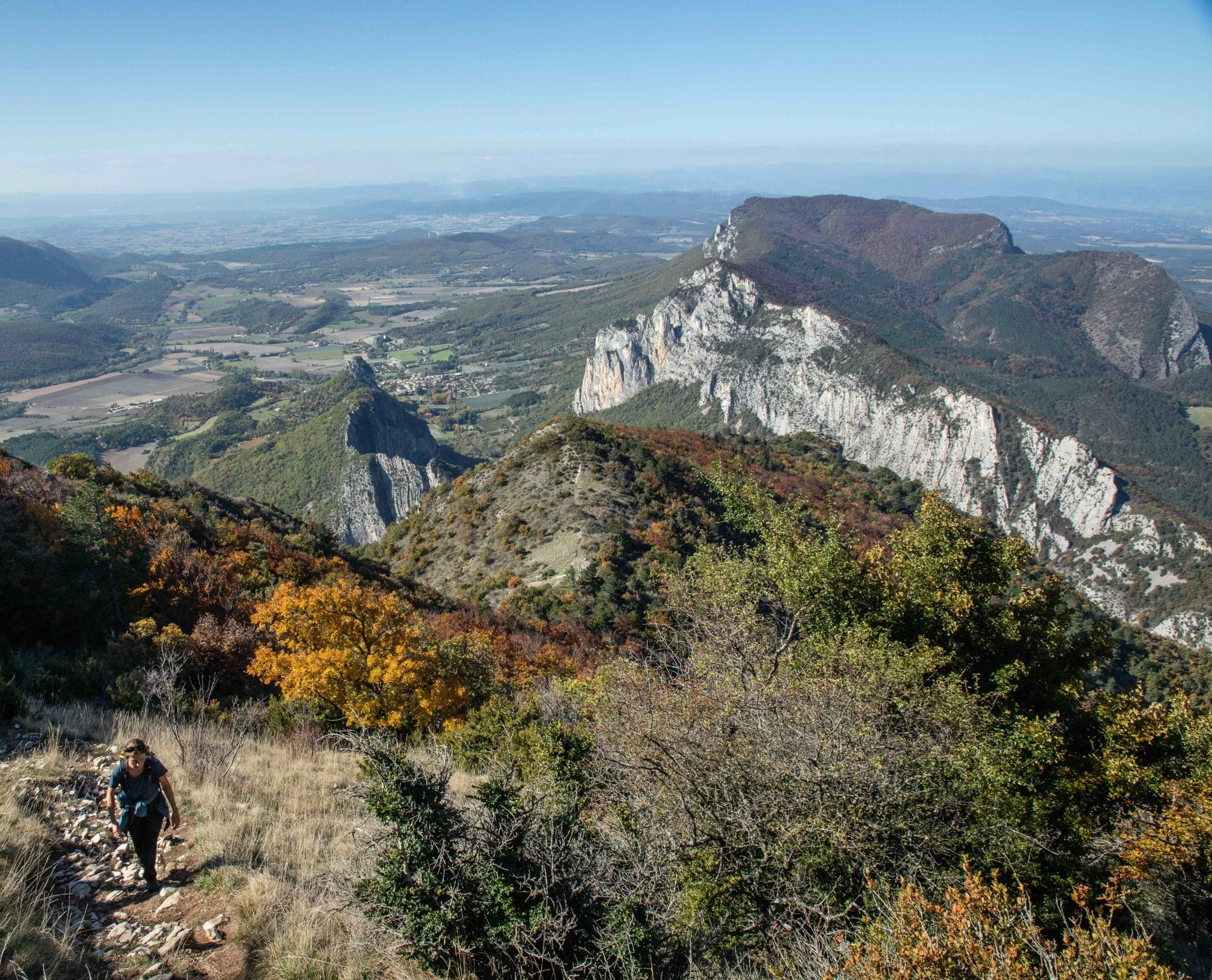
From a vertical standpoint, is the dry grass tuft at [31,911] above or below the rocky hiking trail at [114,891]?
above

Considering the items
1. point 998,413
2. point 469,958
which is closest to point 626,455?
point 469,958

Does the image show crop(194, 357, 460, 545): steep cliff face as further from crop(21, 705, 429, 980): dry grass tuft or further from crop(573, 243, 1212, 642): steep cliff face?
crop(573, 243, 1212, 642): steep cliff face

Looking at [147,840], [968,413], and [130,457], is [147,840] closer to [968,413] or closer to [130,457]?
[968,413]

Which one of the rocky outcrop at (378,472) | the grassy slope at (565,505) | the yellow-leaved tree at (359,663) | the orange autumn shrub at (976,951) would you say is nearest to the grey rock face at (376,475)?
the rocky outcrop at (378,472)

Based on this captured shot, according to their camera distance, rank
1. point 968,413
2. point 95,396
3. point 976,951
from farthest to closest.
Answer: point 95,396 → point 968,413 → point 976,951

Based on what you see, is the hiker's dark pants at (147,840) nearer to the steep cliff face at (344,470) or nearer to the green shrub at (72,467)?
the green shrub at (72,467)

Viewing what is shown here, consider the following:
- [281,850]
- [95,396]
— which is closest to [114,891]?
[281,850]

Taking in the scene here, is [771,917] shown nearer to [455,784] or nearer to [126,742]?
[455,784]
